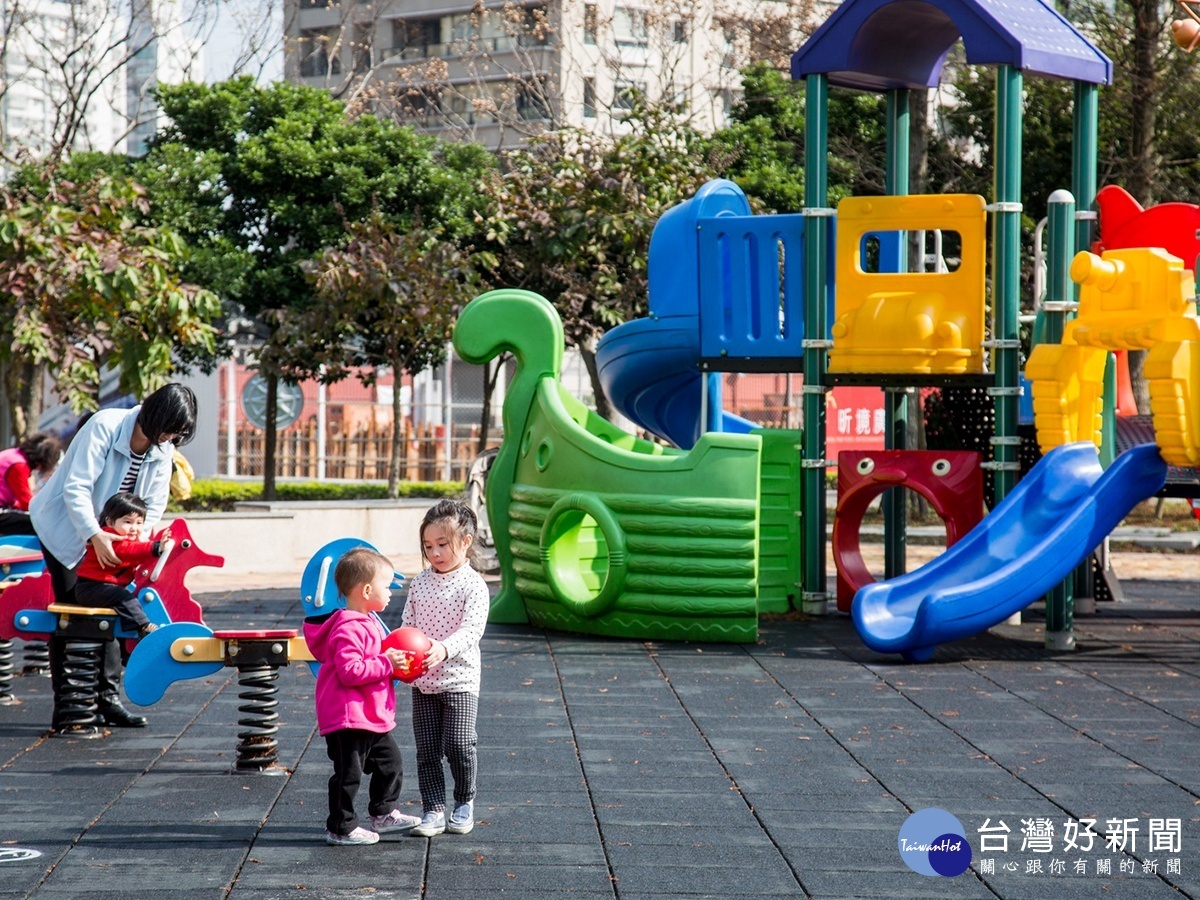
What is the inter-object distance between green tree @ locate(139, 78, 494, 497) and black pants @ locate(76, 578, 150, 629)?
12.5 metres

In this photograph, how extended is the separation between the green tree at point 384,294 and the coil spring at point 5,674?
888 cm

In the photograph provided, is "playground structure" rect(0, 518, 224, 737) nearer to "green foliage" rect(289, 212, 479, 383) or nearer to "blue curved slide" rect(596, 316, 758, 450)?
"blue curved slide" rect(596, 316, 758, 450)

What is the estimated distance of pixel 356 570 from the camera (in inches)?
181

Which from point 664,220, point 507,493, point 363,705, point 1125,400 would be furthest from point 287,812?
point 1125,400

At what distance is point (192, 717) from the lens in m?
6.62

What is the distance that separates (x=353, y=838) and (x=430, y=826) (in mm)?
252

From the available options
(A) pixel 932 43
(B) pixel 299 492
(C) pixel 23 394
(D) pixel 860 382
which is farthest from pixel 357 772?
(B) pixel 299 492

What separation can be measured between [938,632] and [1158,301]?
2.21 metres

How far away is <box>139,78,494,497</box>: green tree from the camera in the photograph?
18.8 m

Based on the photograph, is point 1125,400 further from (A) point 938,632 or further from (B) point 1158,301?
(A) point 938,632

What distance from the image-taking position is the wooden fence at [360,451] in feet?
81.7

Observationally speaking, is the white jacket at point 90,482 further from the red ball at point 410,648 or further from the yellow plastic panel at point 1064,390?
the yellow plastic panel at point 1064,390

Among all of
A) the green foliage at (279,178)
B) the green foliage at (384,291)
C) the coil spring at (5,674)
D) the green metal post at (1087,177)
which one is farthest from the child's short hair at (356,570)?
the green foliage at (279,178)

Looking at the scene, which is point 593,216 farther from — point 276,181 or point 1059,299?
point 1059,299
